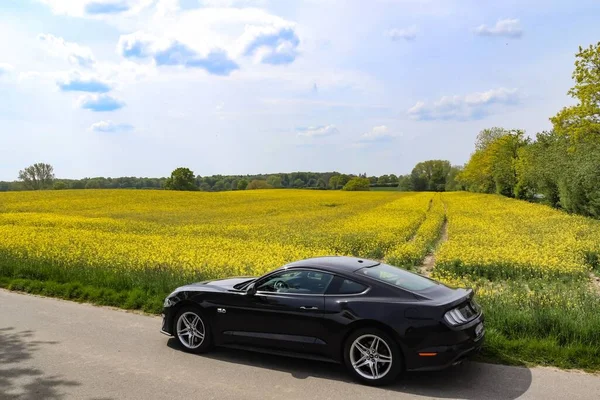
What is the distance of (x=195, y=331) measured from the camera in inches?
261

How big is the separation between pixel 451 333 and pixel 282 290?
212cm

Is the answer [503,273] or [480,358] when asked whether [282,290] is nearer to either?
[480,358]

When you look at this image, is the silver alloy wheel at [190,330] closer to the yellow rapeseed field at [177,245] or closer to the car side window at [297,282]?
the car side window at [297,282]

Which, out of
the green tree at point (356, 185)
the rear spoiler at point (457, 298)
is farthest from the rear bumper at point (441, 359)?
the green tree at point (356, 185)

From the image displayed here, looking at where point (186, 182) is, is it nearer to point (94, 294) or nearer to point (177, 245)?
point (177, 245)

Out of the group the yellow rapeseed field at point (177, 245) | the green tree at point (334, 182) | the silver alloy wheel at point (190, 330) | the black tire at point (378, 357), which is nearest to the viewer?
the black tire at point (378, 357)

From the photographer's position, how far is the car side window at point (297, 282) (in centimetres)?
589

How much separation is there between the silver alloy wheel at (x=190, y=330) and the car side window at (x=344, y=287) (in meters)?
2.01

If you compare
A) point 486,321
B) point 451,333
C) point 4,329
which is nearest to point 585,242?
point 486,321

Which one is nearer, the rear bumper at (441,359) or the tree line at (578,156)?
the rear bumper at (441,359)

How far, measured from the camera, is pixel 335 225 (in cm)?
2758

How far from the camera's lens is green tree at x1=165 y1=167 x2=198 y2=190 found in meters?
103

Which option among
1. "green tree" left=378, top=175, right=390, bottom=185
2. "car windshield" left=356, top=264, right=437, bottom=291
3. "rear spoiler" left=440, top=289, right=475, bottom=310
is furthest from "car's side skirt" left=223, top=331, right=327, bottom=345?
"green tree" left=378, top=175, right=390, bottom=185

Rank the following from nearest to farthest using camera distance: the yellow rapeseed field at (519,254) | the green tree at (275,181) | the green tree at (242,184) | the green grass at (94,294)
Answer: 1. the green grass at (94,294)
2. the yellow rapeseed field at (519,254)
3. the green tree at (242,184)
4. the green tree at (275,181)
